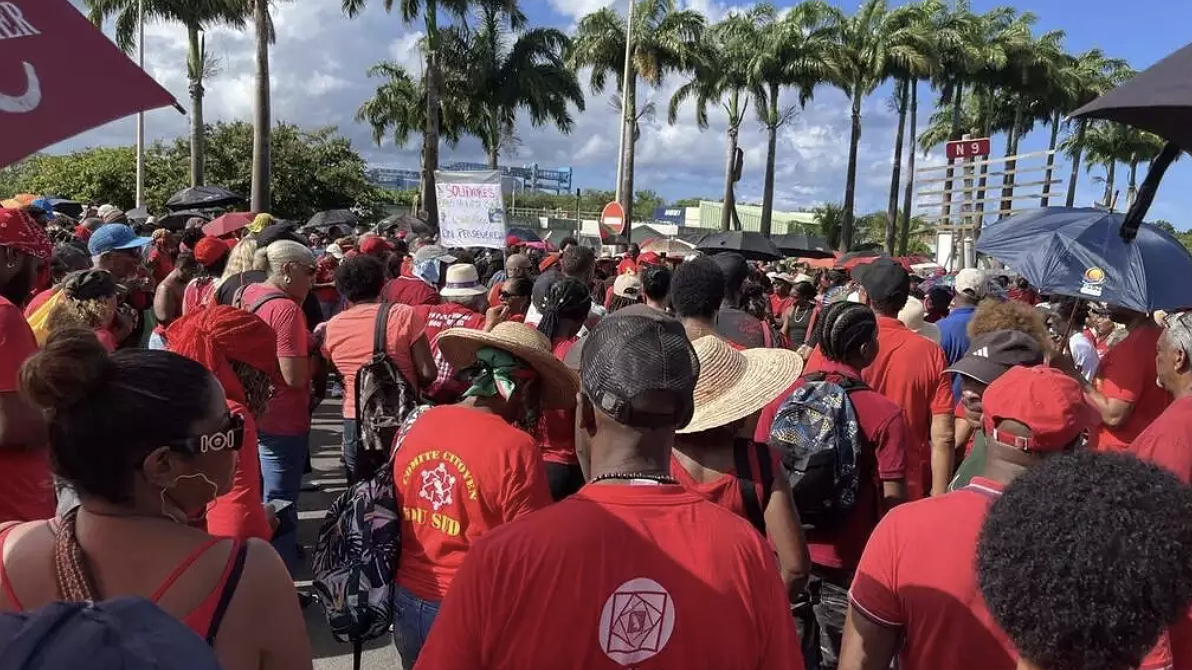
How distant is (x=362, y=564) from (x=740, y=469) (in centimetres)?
122

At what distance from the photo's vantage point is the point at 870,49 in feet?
121

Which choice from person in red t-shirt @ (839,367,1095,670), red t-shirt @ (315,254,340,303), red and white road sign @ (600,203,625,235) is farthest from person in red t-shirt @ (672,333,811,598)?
red and white road sign @ (600,203,625,235)

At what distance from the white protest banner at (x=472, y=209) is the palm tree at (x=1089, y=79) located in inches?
1674

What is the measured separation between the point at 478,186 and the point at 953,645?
24.0 ft

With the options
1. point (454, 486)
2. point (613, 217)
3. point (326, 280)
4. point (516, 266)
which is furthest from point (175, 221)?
point (454, 486)

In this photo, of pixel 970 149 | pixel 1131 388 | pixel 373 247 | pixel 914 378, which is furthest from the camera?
pixel 970 149

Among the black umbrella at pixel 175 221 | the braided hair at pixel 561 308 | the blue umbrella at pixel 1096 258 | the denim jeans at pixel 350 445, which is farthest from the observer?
the black umbrella at pixel 175 221

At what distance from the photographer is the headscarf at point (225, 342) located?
2.92m

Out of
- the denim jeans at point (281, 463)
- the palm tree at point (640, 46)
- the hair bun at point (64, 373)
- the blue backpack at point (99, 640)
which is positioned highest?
the palm tree at point (640, 46)

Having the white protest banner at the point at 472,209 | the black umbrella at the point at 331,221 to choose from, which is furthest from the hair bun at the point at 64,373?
the black umbrella at the point at 331,221

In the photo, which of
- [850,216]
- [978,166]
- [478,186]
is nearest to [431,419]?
[478,186]

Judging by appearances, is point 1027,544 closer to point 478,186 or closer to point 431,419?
point 431,419

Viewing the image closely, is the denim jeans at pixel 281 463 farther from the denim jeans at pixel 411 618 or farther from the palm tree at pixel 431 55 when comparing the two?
the palm tree at pixel 431 55

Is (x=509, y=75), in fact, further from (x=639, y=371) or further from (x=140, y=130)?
(x=639, y=371)
